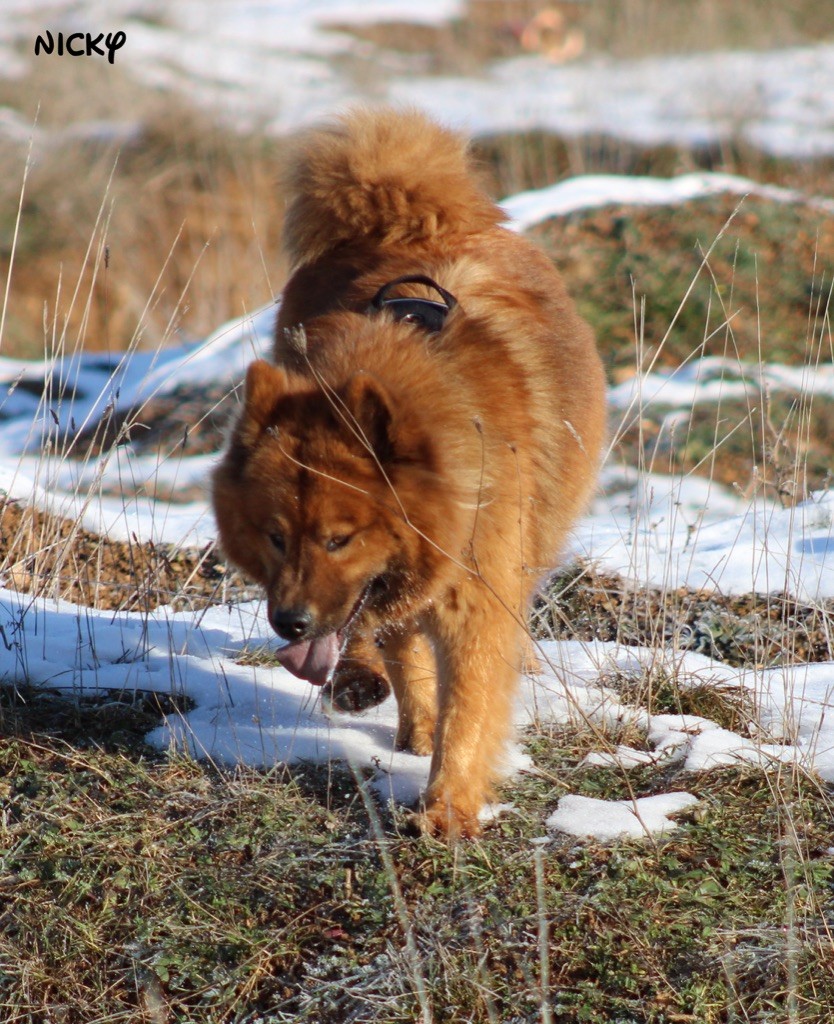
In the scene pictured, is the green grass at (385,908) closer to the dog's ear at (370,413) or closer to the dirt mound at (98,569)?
the dog's ear at (370,413)

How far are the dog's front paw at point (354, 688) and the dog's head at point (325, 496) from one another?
46cm

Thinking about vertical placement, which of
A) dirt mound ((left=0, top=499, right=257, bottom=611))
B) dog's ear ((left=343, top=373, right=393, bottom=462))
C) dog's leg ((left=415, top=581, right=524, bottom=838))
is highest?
dog's ear ((left=343, top=373, right=393, bottom=462))

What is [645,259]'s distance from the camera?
346 inches

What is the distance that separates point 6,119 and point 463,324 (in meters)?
12.8

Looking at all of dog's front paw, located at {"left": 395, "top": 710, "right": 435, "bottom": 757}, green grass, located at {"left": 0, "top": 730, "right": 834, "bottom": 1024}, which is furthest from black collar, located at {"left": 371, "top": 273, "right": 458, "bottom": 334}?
green grass, located at {"left": 0, "top": 730, "right": 834, "bottom": 1024}

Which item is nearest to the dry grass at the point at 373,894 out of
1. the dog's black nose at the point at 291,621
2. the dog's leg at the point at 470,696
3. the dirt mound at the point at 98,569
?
the dog's leg at the point at 470,696

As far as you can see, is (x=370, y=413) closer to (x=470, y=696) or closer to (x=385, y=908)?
(x=470, y=696)

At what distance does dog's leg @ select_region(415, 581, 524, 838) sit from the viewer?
3.11 m

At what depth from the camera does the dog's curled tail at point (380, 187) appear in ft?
13.3

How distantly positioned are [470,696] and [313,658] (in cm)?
45

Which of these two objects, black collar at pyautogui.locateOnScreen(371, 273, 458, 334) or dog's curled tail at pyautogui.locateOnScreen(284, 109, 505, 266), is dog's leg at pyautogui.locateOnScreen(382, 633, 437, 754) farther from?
dog's curled tail at pyautogui.locateOnScreen(284, 109, 505, 266)

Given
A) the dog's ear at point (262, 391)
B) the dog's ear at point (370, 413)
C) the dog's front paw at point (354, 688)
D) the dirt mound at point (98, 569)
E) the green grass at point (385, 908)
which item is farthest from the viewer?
the dirt mound at point (98, 569)

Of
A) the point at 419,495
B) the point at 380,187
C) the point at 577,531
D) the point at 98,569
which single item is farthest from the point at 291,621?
the point at 577,531

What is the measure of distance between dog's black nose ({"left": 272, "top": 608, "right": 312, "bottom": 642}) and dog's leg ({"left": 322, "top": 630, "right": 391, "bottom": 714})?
22.9 inches
